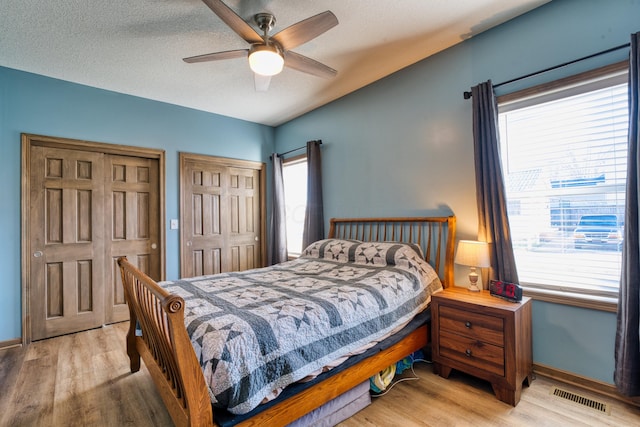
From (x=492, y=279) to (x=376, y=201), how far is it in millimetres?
1394

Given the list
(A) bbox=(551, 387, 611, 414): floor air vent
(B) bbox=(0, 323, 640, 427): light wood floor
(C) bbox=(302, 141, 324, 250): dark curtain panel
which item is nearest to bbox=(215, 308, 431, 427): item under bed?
(B) bbox=(0, 323, 640, 427): light wood floor

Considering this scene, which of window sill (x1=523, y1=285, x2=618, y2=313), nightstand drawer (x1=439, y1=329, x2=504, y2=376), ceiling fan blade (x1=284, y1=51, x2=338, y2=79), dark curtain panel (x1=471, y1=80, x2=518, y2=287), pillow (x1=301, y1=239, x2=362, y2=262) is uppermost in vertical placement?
ceiling fan blade (x1=284, y1=51, x2=338, y2=79)

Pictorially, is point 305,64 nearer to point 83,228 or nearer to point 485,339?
point 485,339

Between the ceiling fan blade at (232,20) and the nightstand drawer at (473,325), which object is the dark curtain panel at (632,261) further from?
the ceiling fan blade at (232,20)

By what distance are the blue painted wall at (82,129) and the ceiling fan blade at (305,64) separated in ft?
7.55

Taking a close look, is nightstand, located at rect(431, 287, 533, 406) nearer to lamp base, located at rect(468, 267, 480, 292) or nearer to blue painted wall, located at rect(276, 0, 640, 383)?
lamp base, located at rect(468, 267, 480, 292)

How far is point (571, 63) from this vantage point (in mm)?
2012

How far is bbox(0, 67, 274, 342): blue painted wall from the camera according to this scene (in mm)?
2867

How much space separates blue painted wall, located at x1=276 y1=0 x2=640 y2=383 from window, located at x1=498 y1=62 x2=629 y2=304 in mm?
158

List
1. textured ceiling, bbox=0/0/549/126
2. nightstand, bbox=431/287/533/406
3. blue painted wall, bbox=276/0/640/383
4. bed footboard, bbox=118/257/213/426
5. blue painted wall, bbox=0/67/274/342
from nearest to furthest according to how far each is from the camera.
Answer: bed footboard, bbox=118/257/213/426, nightstand, bbox=431/287/533/406, blue painted wall, bbox=276/0/640/383, textured ceiling, bbox=0/0/549/126, blue painted wall, bbox=0/67/274/342

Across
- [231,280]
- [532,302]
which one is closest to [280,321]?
[231,280]

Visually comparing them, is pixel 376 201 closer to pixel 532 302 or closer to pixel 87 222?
pixel 532 302

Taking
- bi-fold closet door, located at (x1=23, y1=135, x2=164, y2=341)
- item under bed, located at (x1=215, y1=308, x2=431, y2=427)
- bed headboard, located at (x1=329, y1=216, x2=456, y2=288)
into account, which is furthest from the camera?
bi-fold closet door, located at (x1=23, y1=135, x2=164, y2=341)

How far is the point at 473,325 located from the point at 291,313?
132 cm
